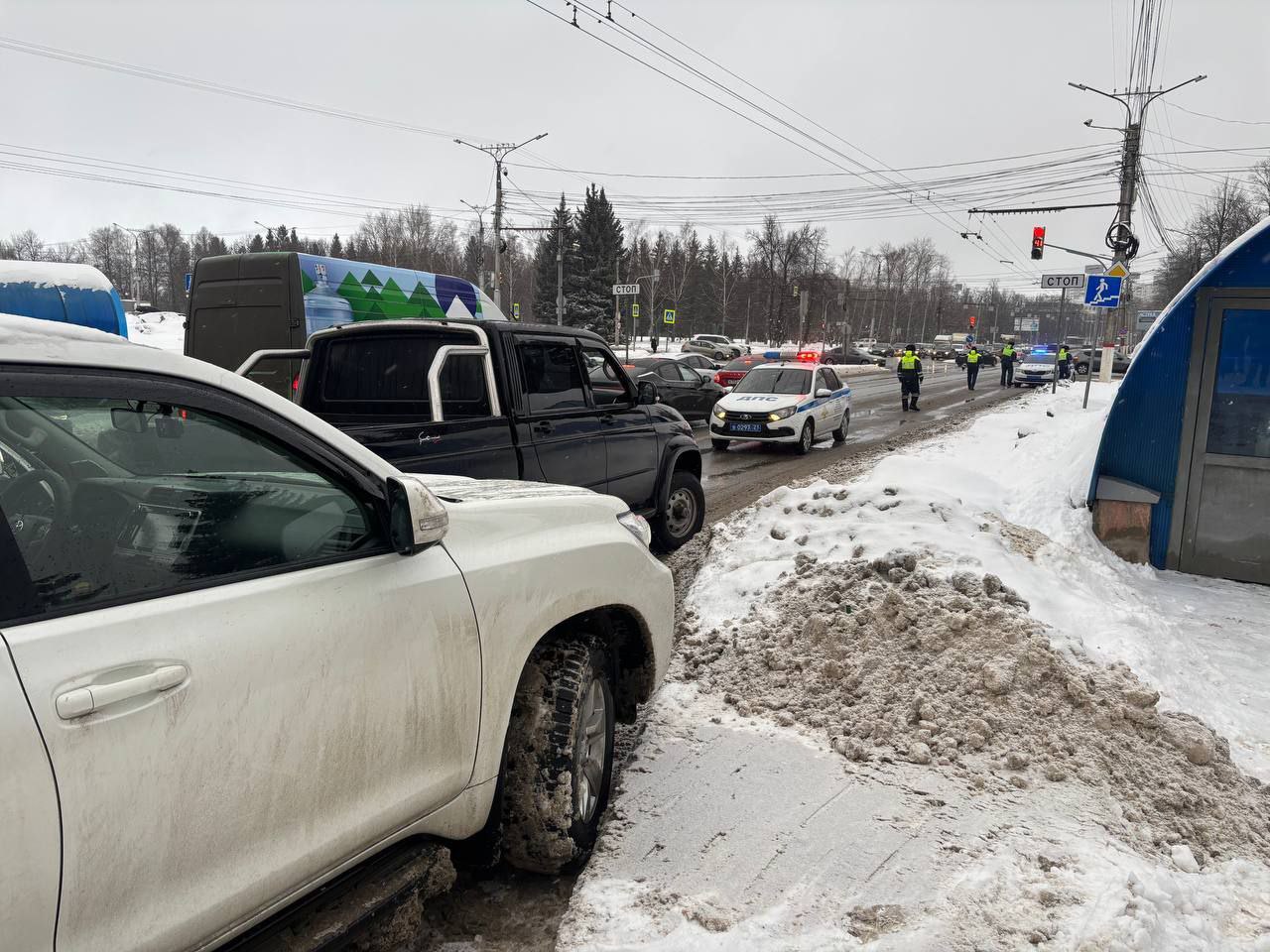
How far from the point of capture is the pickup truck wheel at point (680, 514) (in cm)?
743

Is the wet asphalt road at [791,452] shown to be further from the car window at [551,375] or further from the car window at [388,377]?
the car window at [388,377]

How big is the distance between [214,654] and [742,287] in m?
101

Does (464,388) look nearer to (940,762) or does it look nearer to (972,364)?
(940,762)

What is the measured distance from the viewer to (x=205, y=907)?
5.44 feet

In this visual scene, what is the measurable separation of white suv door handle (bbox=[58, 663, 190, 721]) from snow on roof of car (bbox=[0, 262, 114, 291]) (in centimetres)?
1185

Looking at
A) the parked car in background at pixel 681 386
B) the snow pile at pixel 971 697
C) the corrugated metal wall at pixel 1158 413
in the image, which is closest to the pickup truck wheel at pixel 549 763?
the snow pile at pixel 971 697

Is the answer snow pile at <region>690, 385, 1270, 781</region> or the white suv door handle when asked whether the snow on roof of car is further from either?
the white suv door handle

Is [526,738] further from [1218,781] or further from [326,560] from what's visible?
[1218,781]

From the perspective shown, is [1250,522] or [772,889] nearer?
[772,889]

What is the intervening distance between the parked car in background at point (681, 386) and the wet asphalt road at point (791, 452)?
470mm

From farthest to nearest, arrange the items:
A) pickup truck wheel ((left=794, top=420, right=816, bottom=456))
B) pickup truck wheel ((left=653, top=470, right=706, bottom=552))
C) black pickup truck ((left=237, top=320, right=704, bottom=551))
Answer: pickup truck wheel ((left=794, top=420, right=816, bottom=456)) → pickup truck wheel ((left=653, top=470, right=706, bottom=552)) → black pickup truck ((left=237, top=320, right=704, bottom=551))

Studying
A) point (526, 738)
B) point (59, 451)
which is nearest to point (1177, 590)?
point (526, 738)

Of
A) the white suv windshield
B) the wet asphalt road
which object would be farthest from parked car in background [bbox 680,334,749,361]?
the white suv windshield

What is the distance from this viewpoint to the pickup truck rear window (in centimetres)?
529
